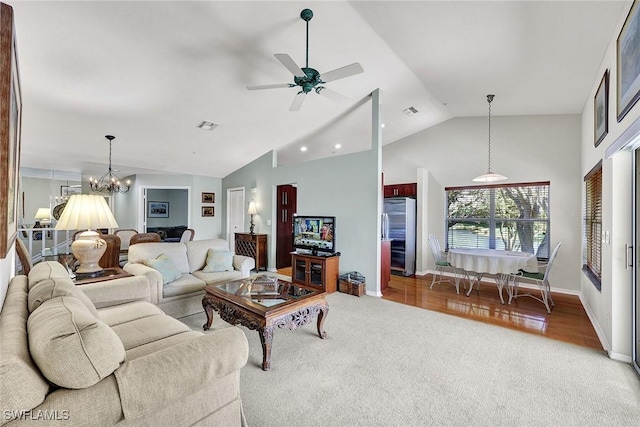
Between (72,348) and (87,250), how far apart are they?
2.33 metres

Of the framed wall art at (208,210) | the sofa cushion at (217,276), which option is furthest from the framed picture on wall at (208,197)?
the sofa cushion at (217,276)

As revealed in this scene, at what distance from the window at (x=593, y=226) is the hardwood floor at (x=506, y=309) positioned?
0.54 metres

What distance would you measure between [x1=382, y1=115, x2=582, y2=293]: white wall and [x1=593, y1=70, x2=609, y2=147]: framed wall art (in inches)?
57.3

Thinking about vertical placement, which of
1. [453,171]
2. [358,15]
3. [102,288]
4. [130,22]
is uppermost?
[358,15]

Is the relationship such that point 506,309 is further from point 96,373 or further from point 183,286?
point 96,373

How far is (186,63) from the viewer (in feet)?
10.6

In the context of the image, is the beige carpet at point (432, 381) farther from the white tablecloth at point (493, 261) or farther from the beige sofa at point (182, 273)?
the white tablecloth at point (493, 261)

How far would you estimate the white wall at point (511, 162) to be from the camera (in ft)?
15.3

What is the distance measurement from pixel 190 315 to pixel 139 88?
286 centimetres

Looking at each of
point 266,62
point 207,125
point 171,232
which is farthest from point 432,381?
point 171,232

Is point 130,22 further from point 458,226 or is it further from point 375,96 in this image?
point 458,226

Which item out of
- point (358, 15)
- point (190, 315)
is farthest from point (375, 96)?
point (190, 315)

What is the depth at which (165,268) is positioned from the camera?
337 cm

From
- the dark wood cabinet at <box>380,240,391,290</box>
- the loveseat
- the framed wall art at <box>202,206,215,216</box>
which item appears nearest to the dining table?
the dark wood cabinet at <box>380,240,391,290</box>
